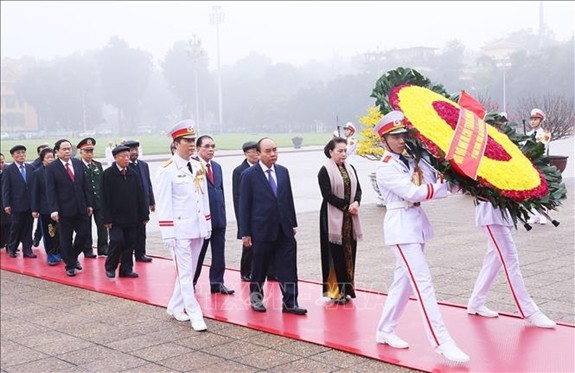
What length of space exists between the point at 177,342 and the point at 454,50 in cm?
1795

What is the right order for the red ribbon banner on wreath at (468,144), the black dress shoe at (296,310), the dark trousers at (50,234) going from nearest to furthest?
the red ribbon banner on wreath at (468,144), the black dress shoe at (296,310), the dark trousers at (50,234)

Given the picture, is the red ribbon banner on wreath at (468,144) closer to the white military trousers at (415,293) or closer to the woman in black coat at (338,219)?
the white military trousers at (415,293)

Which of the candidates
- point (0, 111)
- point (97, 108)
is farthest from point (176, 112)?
point (0, 111)

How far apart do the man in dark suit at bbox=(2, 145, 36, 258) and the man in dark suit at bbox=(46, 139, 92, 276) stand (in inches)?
57.8

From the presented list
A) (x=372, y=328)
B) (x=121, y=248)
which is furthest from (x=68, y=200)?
(x=372, y=328)

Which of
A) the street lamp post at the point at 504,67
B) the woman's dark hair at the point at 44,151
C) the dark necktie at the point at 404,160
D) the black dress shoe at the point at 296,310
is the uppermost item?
the street lamp post at the point at 504,67

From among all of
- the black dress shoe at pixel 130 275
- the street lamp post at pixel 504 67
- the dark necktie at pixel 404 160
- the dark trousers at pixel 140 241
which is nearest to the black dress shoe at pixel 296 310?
the dark necktie at pixel 404 160

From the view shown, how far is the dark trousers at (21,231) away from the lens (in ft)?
31.3

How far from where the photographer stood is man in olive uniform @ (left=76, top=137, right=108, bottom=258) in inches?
337

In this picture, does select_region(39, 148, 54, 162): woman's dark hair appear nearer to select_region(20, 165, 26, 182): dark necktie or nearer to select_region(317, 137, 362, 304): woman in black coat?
select_region(20, 165, 26, 182): dark necktie

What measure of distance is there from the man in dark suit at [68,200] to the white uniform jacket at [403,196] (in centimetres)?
466

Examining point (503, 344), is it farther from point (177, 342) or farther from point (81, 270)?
point (81, 270)

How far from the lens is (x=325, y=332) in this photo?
17.3ft

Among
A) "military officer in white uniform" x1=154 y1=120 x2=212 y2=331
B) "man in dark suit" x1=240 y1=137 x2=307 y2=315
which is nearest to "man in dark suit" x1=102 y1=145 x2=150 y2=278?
"military officer in white uniform" x1=154 y1=120 x2=212 y2=331
